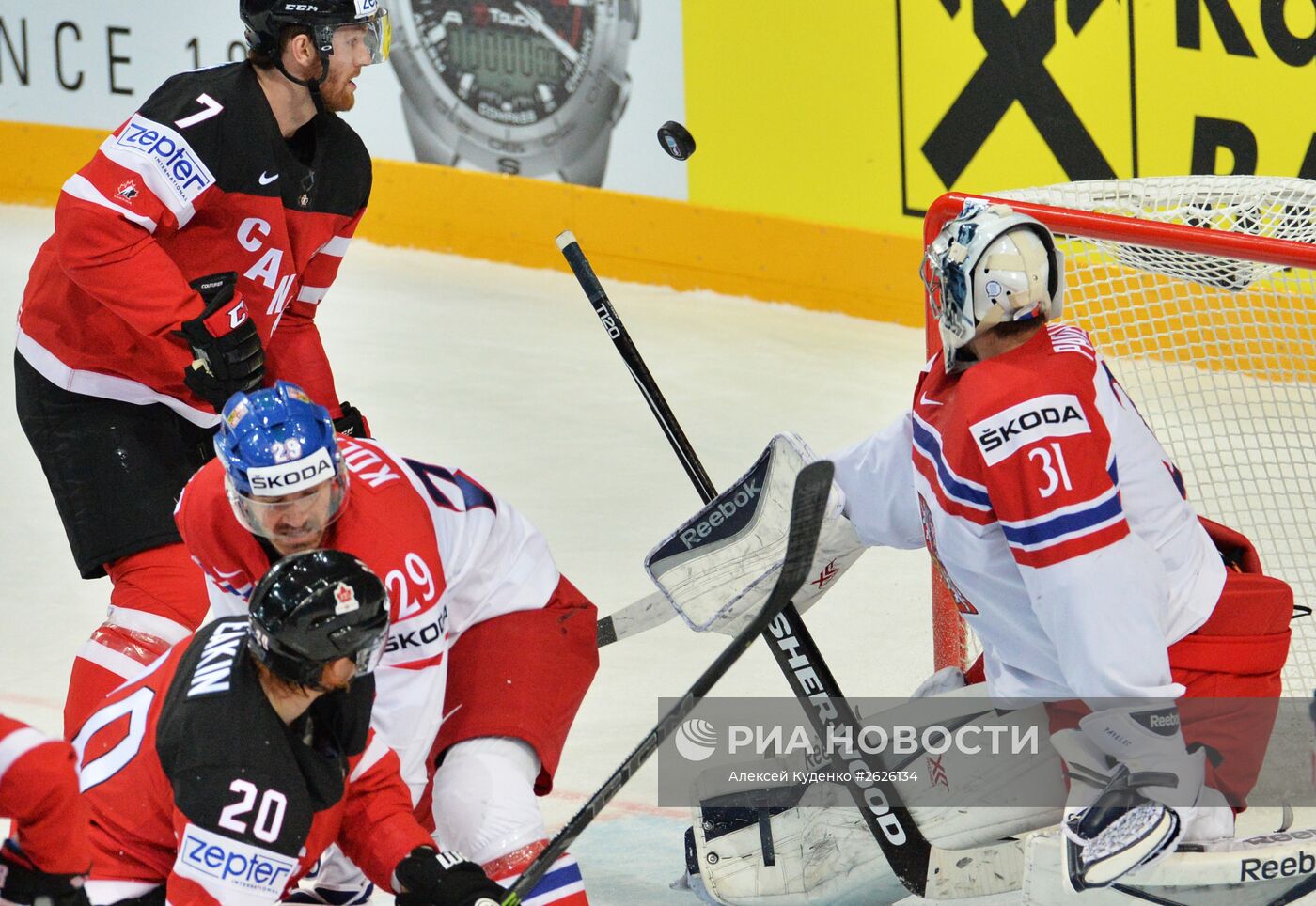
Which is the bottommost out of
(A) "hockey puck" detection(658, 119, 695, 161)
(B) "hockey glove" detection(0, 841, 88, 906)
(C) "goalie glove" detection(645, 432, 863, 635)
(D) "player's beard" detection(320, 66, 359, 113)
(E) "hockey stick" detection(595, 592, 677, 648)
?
(E) "hockey stick" detection(595, 592, 677, 648)

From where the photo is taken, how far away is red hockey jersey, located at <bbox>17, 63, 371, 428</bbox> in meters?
2.95

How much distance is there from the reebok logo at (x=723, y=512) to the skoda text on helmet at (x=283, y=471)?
0.81 metres

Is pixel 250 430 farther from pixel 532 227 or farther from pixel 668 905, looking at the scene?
pixel 532 227

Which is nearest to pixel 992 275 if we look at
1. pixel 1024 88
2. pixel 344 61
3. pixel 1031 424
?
pixel 1031 424

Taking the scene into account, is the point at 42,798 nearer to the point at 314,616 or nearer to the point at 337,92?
the point at 314,616

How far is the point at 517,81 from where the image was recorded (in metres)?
6.67

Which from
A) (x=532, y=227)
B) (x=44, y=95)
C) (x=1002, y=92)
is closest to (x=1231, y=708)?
(x=1002, y=92)

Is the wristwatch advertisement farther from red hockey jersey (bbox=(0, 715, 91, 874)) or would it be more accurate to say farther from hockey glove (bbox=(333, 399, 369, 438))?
red hockey jersey (bbox=(0, 715, 91, 874))

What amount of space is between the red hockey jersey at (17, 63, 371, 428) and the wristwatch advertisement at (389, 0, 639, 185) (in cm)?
332

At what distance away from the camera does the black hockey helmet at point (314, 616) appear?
2104 mm

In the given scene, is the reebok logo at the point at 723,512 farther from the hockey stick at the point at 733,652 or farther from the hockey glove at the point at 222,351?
the hockey glove at the point at 222,351

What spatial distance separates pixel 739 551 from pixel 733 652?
2.17ft

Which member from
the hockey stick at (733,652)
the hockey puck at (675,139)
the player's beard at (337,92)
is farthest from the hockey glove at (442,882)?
the hockey puck at (675,139)

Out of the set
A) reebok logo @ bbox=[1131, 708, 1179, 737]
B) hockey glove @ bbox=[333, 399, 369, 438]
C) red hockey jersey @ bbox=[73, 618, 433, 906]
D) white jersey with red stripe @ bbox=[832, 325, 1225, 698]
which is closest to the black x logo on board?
hockey glove @ bbox=[333, 399, 369, 438]
